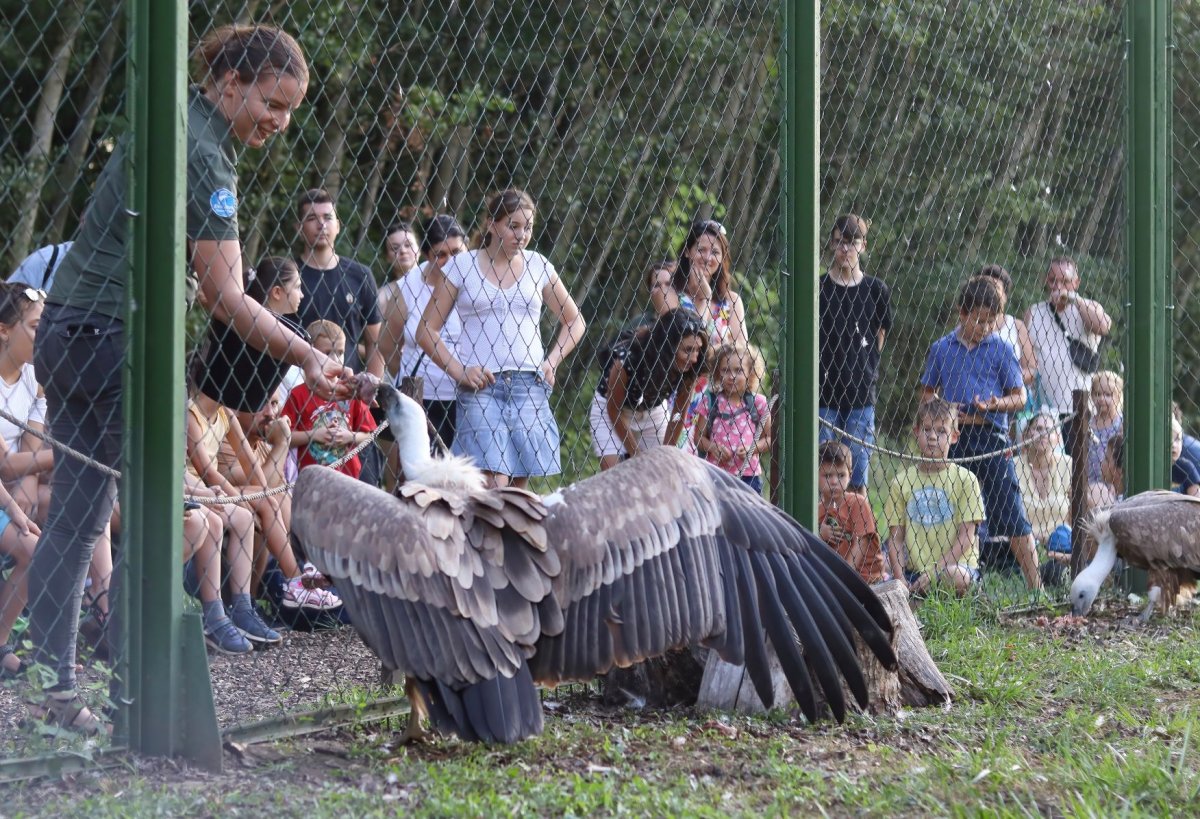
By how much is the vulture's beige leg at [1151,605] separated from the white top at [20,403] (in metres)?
4.82

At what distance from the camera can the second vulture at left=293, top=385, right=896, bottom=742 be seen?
375 cm

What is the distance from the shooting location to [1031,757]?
13.0ft

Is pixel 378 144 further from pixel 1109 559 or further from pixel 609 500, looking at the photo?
pixel 609 500

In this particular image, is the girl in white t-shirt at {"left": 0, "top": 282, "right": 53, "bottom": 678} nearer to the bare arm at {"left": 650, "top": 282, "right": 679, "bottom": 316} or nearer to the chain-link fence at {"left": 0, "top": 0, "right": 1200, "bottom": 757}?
the chain-link fence at {"left": 0, "top": 0, "right": 1200, "bottom": 757}

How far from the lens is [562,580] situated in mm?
3992

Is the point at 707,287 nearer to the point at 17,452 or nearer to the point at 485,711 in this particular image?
the point at 17,452

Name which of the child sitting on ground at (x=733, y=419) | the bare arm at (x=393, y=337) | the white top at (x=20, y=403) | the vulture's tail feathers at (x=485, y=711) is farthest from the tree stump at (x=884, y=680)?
the white top at (x=20, y=403)

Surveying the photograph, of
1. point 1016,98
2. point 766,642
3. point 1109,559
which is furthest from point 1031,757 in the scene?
point 1016,98

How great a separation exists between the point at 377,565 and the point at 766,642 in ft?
4.91

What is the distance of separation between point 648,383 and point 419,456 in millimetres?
1764

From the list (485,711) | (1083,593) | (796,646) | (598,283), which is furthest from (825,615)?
(598,283)

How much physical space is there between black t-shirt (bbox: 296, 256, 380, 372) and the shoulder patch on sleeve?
2.35 metres

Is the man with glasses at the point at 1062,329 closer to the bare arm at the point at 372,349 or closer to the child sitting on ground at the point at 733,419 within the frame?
the child sitting on ground at the point at 733,419

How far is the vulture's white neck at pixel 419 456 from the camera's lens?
164 inches
